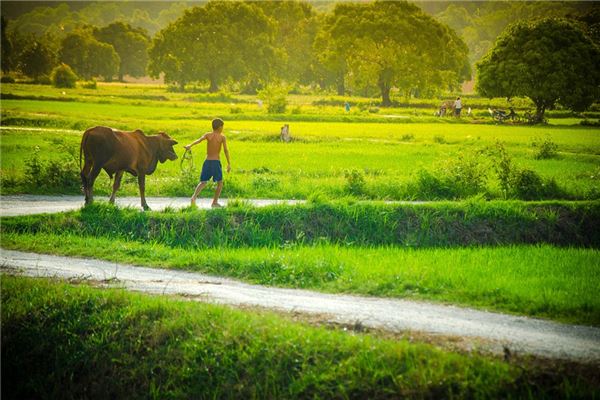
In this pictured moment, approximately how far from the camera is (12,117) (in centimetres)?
3111

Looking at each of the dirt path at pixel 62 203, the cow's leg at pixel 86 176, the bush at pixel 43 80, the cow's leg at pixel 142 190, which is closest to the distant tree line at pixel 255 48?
the bush at pixel 43 80

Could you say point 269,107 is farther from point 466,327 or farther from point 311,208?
point 466,327

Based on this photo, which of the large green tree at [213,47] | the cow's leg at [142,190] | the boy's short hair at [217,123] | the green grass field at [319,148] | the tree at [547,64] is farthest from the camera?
the large green tree at [213,47]

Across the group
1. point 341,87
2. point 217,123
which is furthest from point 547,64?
point 341,87

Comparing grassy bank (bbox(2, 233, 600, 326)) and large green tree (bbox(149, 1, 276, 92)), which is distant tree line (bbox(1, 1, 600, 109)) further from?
grassy bank (bbox(2, 233, 600, 326))

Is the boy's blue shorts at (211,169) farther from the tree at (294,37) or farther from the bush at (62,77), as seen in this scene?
the tree at (294,37)

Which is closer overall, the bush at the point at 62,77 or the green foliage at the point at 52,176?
the green foliage at the point at 52,176

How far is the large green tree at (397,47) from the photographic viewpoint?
3731 cm

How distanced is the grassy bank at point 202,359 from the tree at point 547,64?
1831 cm

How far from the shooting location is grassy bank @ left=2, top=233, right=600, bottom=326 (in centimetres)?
865

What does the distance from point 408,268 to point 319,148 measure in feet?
49.2

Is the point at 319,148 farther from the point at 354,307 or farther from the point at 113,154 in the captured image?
the point at 354,307

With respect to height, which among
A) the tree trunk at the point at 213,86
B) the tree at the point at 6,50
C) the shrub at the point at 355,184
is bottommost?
the shrub at the point at 355,184

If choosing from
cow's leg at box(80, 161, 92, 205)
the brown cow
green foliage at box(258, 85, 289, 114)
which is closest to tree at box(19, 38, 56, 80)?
green foliage at box(258, 85, 289, 114)
